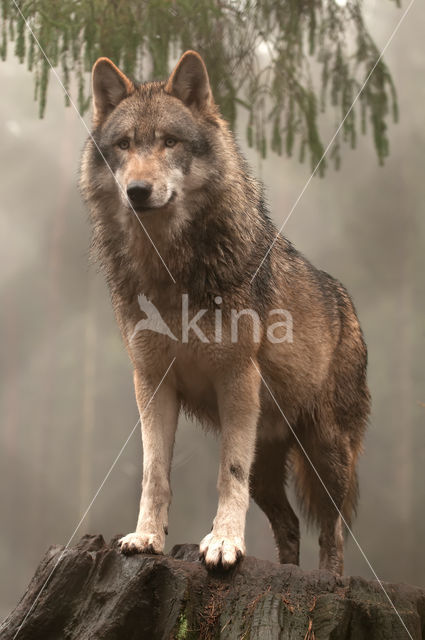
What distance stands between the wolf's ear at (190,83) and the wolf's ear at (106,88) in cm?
26

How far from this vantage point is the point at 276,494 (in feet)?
15.9

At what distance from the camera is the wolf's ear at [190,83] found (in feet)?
12.2

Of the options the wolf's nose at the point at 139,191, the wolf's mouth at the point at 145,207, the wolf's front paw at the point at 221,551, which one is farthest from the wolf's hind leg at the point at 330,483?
the wolf's nose at the point at 139,191

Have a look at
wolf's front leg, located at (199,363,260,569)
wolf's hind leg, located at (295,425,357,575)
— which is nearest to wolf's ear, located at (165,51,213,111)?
wolf's front leg, located at (199,363,260,569)

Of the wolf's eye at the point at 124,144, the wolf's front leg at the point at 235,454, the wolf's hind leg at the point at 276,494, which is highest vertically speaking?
the wolf's eye at the point at 124,144

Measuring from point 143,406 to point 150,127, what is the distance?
5.09 feet

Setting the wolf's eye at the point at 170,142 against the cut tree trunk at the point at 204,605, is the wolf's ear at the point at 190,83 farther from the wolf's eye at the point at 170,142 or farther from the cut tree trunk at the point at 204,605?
the cut tree trunk at the point at 204,605

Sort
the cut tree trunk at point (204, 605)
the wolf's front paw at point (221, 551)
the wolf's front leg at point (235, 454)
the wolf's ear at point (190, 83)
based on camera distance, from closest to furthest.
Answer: the cut tree trunk at point (204, 605) → the wolf's front paw at point (221, 551) → the wolf's front leg at point (235, 454) → the wolf's ear at point (190, 83)

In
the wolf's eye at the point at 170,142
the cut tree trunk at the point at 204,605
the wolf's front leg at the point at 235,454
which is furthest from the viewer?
the wolf's eye at the point at 170,142

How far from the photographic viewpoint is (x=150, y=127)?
136 inches

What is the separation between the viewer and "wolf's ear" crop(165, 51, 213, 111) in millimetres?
3707

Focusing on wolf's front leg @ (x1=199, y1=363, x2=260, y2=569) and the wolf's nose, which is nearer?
the wolf's nose

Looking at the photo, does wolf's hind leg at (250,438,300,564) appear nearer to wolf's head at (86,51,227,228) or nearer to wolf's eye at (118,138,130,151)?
wolf's head at (86,51,227,228)

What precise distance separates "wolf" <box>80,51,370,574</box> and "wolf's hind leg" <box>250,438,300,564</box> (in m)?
0.59
